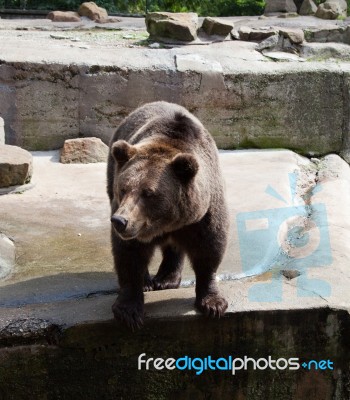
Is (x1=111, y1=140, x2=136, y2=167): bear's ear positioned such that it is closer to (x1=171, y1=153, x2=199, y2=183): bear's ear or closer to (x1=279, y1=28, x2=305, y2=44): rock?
(x1=171, y1=153, x2=199, y2=183): bear's ear

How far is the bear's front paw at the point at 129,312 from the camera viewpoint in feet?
11.2

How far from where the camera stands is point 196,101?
7.52 metres

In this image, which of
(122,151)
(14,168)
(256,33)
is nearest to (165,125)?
(122,151)

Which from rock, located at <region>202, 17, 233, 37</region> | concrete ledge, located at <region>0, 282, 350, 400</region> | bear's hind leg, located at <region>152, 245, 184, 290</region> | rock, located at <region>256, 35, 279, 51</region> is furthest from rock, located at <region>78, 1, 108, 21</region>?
concrete ledge, located at <region>0, 282, 350, 400</region>

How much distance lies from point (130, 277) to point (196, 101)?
171 inches

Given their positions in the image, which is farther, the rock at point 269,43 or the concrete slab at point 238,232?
the rock at point 269,43

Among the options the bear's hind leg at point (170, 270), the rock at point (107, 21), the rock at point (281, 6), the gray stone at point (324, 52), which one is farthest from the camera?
the rock at point (281, 6)

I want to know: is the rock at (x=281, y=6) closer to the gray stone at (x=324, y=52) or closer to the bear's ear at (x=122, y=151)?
the gray stone at (x=324, y=52)

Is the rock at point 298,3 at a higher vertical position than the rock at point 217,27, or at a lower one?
lower

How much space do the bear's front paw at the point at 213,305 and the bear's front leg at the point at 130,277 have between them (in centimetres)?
33

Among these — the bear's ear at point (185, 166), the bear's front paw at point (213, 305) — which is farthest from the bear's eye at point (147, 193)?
the bear's front paw at point (213, 305)
